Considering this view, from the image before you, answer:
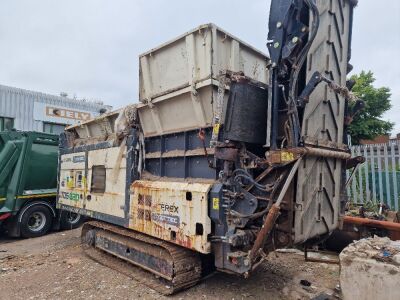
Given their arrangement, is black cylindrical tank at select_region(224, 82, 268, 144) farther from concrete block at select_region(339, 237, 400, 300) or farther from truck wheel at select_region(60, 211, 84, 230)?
truck wheel at select_region(60, 211, 84, 230)

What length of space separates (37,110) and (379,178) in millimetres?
15615

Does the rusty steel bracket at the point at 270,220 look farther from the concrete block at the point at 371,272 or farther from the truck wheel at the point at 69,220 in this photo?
the truck wheel at the point at 69,220

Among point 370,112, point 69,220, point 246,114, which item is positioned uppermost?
point 370,112

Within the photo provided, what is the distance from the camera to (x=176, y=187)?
4.05 meters

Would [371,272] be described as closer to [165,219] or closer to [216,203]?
[216,203]

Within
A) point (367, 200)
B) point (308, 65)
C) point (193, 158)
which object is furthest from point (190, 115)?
point (367, 200)

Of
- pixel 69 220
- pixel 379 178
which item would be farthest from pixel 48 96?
pixel 379 178

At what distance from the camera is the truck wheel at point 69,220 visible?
27.6ft

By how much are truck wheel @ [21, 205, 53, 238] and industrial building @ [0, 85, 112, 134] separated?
7573 millimetres

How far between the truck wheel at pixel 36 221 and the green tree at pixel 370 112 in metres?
13.2

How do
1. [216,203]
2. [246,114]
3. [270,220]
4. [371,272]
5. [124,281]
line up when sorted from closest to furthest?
[371,272] < [270,220] < [216,203] < [246,114] < [124,281]

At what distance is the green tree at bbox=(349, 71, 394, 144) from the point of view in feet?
51.3

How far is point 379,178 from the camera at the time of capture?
7160 mm

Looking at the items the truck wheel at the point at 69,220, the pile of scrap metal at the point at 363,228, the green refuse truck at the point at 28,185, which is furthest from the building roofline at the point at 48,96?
the pile of scrap metal at the point at 363,228
